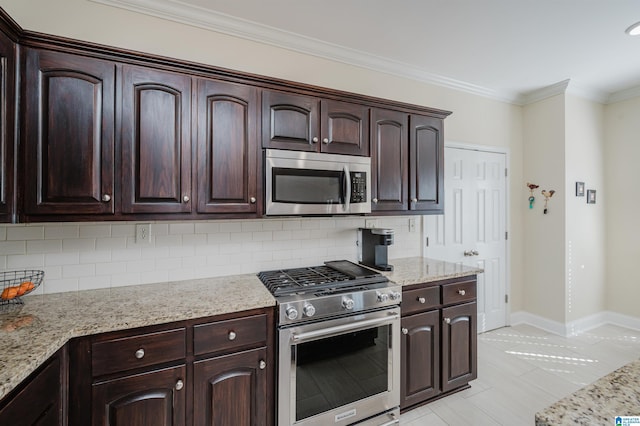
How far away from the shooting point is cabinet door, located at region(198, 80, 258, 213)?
71.4 inches

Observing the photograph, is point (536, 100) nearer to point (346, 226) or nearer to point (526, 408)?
point (346, 226)

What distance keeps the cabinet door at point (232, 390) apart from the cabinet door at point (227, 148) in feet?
2.93

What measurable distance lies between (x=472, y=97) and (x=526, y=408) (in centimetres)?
316

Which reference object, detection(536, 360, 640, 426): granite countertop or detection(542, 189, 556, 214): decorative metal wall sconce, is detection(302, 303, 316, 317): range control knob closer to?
detection(536, 360, 640, 426): granite countertop

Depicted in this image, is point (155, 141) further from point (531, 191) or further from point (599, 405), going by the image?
point (531, 191)

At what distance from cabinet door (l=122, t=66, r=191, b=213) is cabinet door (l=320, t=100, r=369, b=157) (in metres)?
0.95

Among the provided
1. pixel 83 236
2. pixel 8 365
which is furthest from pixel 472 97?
pixel 8 365

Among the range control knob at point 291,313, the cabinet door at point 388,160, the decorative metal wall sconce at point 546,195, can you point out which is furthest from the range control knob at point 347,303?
the decorative metal wall sconce at point 546,195

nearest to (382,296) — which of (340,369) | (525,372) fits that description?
(340,369)

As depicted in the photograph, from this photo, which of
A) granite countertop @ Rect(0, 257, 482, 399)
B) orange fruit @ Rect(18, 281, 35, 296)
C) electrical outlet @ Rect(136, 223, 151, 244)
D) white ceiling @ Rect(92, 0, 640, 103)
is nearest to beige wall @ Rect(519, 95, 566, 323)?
white ceiling @ Rect(92, 0, 640, 103)

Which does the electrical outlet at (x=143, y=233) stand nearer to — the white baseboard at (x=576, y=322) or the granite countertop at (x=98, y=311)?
the granite countertop at (x=98, y=311)

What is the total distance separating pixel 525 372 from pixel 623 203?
8.89 feet

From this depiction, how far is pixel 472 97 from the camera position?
3.44 m

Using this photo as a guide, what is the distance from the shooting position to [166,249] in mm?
2029
